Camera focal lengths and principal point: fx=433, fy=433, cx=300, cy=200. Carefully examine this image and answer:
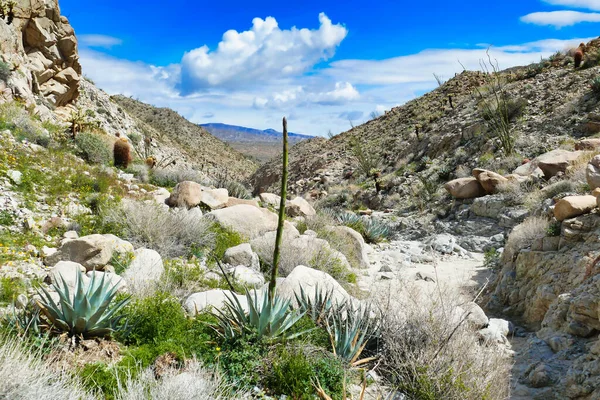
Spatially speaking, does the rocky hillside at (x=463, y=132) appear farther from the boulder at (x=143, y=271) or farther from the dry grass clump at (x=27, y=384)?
the dry grass clump at (x=27, y=384)

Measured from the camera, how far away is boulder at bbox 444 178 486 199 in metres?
12.2

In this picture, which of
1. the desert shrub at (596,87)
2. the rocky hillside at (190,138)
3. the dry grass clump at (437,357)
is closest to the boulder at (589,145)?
the desert shrub at (596,87)

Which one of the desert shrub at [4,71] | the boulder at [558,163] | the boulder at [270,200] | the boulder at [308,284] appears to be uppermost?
the desert shrub at [4,71]

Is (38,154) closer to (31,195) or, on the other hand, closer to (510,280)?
(31,195)

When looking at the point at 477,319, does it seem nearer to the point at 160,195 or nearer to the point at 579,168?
the point at 579,168

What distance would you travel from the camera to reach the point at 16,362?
264cm

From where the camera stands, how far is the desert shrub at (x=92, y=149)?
11.3 m

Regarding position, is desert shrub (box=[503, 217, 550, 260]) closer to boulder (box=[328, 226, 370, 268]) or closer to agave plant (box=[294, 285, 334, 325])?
boulder (box=[328, 226, 370, 268])

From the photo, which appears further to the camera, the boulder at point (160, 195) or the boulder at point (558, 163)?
the boulder at point (558, 163)

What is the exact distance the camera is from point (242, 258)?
6.89 m

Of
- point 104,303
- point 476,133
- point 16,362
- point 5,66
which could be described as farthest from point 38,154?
point 476,133

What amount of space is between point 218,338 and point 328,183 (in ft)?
67.6

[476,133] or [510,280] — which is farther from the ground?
[476,133]

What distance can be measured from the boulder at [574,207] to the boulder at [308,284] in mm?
3663
